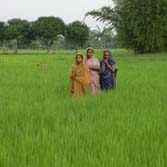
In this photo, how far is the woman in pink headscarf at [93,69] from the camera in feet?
36.6

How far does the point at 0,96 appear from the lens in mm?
10430

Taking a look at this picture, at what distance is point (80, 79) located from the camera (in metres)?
10.7

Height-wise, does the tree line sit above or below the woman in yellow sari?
Answer: above

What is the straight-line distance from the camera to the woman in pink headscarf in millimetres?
11141

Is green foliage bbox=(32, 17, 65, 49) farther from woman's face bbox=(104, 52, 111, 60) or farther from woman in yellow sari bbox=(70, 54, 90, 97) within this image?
woman in yellow sari bbox=(70, 54, 90, 97)

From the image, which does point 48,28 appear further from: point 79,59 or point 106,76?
point 79,59

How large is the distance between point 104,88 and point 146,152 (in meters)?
7.05

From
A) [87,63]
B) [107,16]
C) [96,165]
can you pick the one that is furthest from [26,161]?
[107,16]

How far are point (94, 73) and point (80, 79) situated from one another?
857mm

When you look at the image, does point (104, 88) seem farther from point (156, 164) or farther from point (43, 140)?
point (156, 164)

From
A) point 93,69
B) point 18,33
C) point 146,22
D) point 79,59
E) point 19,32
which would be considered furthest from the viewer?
point 19,32

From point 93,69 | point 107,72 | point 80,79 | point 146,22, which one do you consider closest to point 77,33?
point 146,22

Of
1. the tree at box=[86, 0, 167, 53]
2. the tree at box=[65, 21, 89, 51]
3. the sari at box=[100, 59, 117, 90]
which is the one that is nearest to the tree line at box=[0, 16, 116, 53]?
the tree at box=[65, 21, 89, 51]

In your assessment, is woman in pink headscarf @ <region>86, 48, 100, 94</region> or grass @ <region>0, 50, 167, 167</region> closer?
grass @ <region>0, 50, 167, 167</region>
